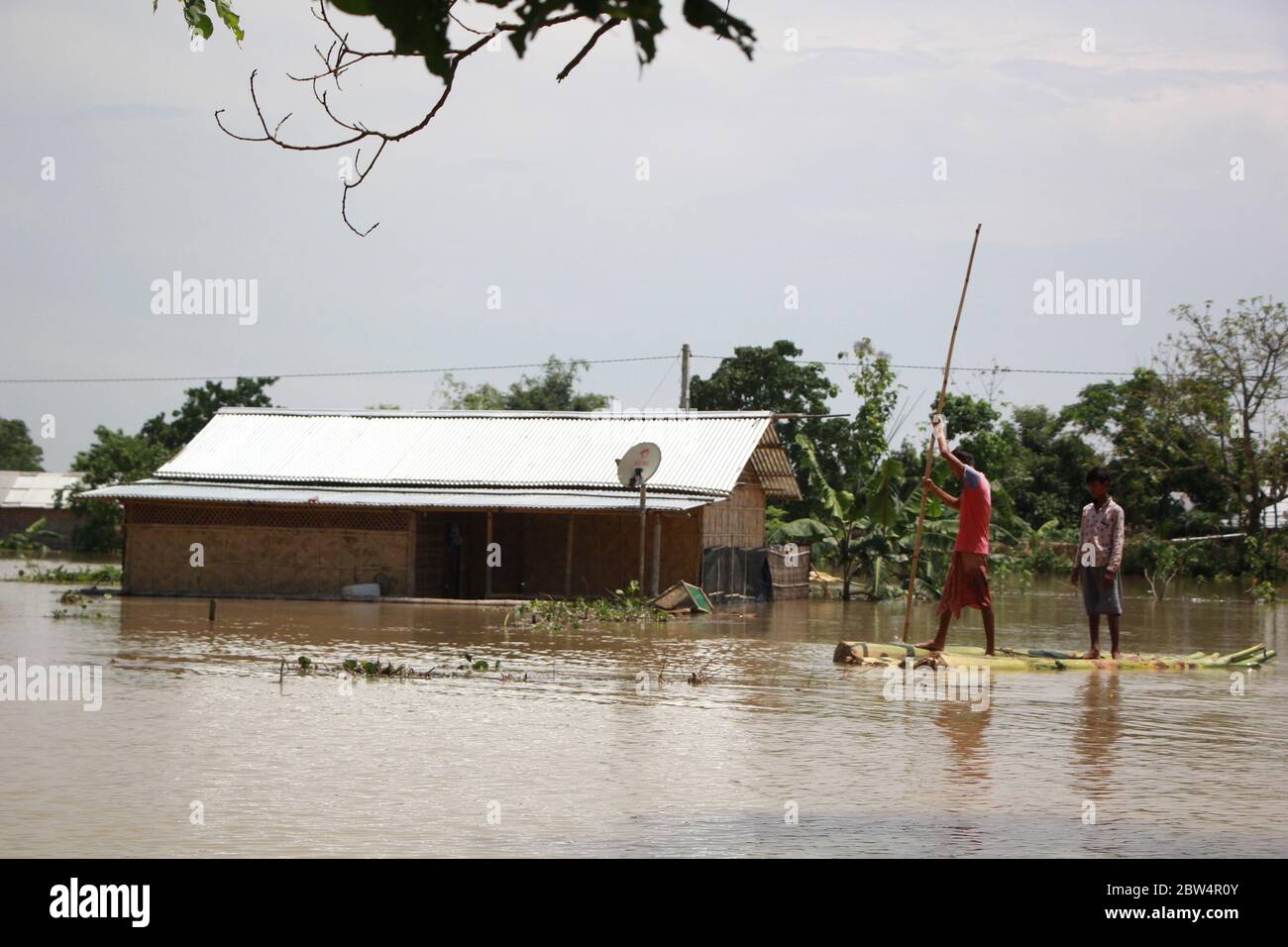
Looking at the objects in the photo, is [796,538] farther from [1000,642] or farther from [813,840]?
[813,840]

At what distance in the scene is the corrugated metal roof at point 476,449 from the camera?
26.0m

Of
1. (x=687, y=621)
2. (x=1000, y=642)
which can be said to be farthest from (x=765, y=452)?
(x=1000, y=642)

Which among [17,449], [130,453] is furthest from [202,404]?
[17,449]

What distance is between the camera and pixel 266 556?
24875 millimetres

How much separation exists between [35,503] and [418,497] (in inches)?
1579

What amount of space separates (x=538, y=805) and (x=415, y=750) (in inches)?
67.3

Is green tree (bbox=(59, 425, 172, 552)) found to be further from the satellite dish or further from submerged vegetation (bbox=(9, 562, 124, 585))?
the satellite dish

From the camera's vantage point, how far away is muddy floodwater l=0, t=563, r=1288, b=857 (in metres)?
6.16

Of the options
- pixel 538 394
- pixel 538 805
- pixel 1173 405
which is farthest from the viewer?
pixel 538 394

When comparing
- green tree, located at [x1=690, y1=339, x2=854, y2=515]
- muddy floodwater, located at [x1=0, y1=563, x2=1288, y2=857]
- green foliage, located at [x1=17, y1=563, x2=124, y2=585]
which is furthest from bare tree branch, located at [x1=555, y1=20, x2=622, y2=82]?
green tree, located at [x1=690, y1=339, x2=854, y2=515]

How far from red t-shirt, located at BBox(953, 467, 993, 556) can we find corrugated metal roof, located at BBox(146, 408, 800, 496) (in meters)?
12.1

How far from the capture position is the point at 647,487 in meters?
25.2
